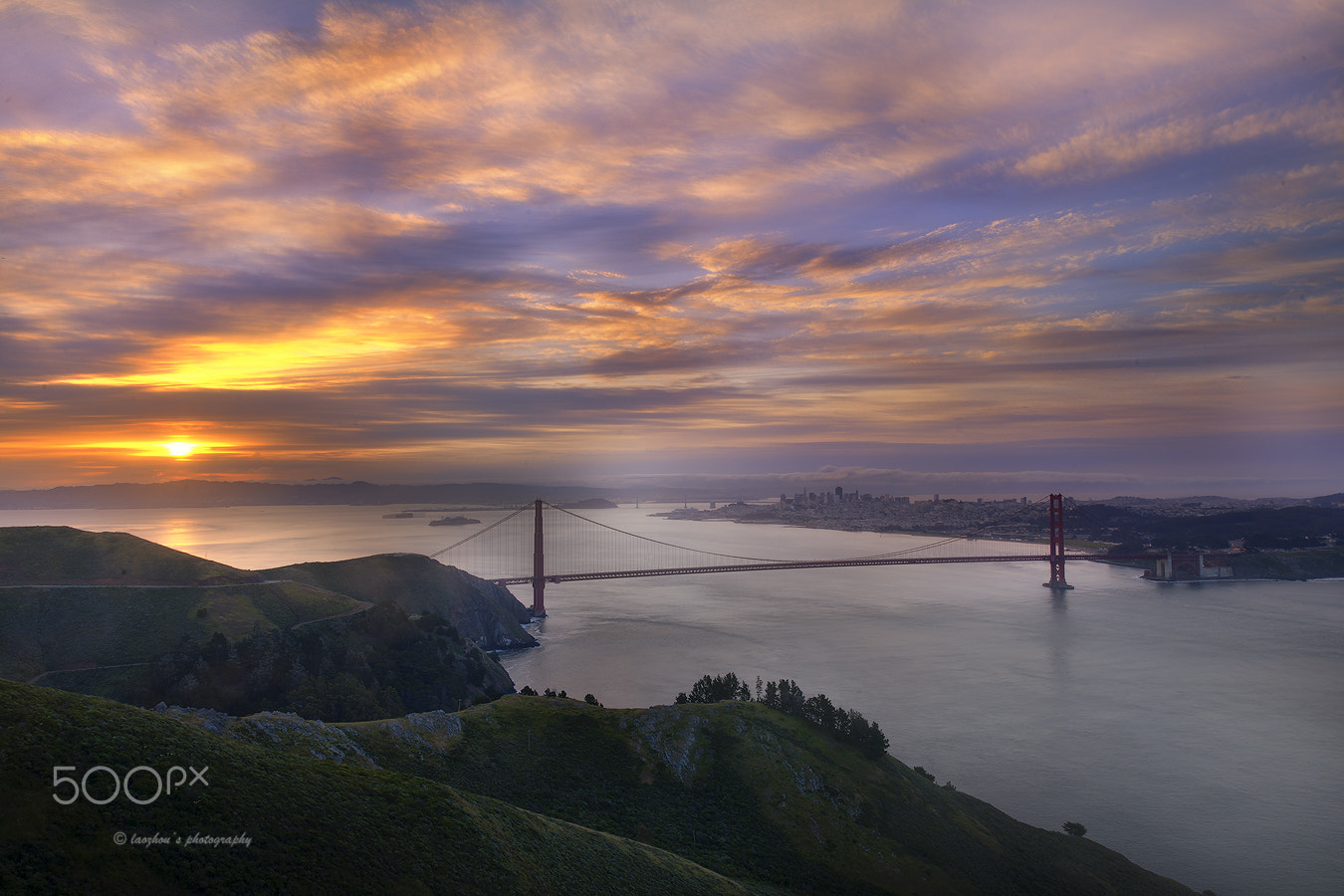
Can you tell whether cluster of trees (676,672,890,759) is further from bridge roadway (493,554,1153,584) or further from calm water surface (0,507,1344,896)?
bridge roadway (493,554,1153,584)

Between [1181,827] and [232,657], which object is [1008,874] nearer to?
[1181,827]

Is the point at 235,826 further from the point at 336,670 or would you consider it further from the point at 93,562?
the point at 93,562

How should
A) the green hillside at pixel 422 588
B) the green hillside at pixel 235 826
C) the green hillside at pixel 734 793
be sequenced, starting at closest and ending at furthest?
the green hillside at pixel 235 826
the green hillside at pixel 734 793
the green hillside at pixel 422 588

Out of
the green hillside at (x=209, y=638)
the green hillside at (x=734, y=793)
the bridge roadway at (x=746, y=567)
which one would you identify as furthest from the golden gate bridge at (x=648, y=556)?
the green hillside at (x=734, y=793)

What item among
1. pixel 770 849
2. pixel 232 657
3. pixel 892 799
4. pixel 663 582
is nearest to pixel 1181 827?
pixel 892 799

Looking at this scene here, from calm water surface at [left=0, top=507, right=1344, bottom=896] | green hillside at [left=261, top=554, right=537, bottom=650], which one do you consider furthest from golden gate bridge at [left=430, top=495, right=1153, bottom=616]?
green hillside at [left=261, top=554, right=537, bottom=650]

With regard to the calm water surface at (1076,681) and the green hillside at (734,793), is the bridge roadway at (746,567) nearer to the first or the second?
the calm water surface at (1076,681)

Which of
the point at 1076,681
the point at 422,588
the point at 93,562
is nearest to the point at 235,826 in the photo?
the point at 422,588
